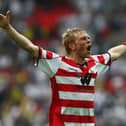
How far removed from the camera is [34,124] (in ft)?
50.6

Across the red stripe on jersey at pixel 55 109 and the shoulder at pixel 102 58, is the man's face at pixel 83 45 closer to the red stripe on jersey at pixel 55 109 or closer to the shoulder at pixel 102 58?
the shoulder at pixel 102 58

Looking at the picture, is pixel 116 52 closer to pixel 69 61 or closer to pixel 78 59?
pixel 78 59

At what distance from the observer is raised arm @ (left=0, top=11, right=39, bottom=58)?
8219 mm

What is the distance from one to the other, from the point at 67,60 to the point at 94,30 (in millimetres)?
11313

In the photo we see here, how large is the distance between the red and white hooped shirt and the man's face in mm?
150

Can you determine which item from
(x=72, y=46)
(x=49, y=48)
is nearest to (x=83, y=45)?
(x=72, y=46)

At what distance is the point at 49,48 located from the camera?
19188mm

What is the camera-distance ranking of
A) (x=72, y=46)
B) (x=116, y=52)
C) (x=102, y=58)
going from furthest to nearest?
(x=116, y=52) < (x=102, y=58) < (x=72, y=46)

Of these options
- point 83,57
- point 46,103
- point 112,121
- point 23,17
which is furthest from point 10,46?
point 83,57

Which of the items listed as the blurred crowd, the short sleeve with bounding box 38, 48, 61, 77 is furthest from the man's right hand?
the blurred crowd

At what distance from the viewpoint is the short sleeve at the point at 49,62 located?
338 inches

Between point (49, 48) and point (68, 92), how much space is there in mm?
10557

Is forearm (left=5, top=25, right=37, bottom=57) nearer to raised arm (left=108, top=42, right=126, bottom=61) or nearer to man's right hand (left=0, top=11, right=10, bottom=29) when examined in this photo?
man's right hand (left=0, top=11, right=10, bottom=29)

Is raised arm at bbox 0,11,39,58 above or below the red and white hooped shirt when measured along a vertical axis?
above
